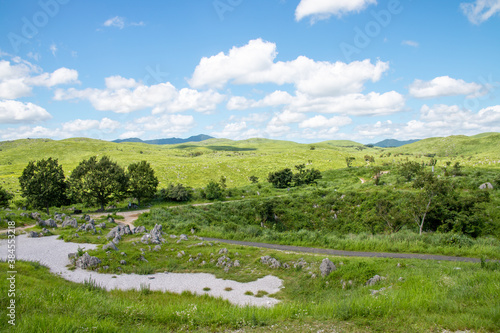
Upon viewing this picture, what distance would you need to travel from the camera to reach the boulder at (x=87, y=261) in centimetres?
1538

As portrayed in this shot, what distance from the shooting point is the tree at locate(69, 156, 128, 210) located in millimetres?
34472

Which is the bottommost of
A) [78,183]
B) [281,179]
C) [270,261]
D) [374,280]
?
[270,261]

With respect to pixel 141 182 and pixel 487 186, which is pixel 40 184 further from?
pixel 487 186

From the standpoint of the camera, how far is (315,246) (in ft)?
70.6

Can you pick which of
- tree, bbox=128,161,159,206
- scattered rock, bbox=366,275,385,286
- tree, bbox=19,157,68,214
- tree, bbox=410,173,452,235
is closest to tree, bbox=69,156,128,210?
tree, bbox=19,157,68,214

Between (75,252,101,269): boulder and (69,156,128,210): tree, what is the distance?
21.5m

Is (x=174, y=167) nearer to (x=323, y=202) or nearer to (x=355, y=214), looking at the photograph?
(x=323, y=202)

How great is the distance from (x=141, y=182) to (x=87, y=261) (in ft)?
89.3

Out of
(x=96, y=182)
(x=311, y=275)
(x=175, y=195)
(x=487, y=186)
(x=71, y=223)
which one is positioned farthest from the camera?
(x=175, y=195)

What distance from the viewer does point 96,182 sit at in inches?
1355

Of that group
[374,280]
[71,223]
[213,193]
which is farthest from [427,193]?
[71,223]

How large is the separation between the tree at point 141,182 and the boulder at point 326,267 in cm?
3402

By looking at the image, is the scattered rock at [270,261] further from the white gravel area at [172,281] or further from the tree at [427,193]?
the tree at [427,193]

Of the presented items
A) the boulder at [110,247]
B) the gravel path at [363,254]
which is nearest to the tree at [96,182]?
the boulder at [110,247]
